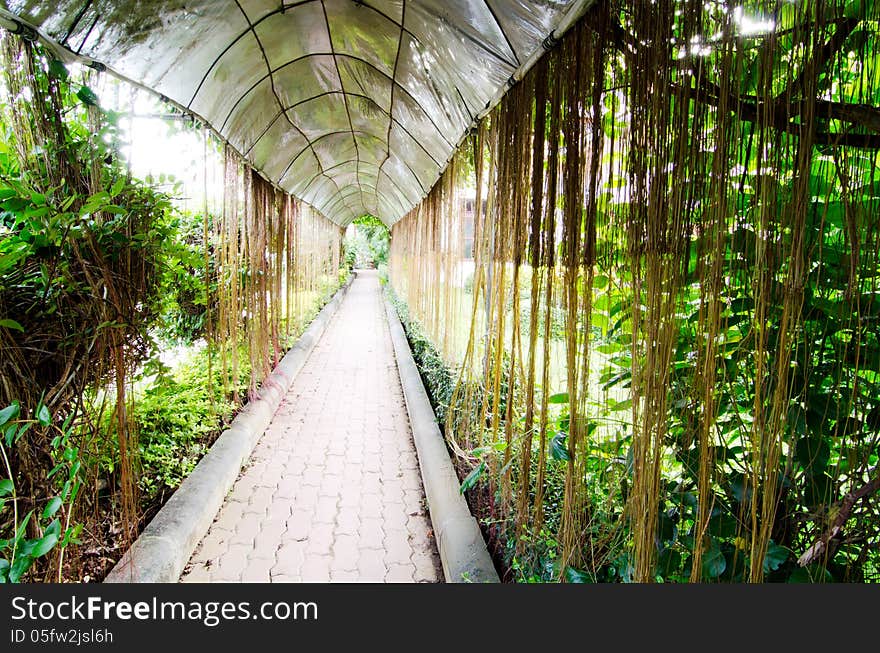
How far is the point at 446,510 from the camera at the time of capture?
8.82ft

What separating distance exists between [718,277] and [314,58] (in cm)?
323

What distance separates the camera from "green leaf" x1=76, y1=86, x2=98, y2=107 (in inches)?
70.4

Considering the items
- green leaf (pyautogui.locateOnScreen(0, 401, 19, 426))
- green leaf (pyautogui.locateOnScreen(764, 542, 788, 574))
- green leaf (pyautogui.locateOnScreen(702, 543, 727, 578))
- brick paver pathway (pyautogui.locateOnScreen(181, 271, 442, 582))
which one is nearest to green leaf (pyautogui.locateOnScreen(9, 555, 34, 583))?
green leaf (pyautogui.locateOnScreen(0, 401, 19, 426))

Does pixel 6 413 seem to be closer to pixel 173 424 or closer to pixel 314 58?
pixel 173 424

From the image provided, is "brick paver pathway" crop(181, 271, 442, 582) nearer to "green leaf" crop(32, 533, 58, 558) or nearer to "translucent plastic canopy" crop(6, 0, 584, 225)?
"green leaf" crop(32, 533, 58, 558)

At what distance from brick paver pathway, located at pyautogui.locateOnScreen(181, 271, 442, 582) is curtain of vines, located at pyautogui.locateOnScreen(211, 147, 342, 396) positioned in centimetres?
73

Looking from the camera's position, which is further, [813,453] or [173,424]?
[173,424]

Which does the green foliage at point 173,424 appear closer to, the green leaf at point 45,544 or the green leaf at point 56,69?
the green leaf at point 45,544

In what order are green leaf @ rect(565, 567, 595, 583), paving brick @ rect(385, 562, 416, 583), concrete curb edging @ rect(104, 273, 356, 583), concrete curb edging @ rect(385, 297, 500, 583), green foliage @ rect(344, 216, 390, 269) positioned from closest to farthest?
green leaf @ rect(565, 567, 595, 583) → concrete curb edging @ rect(104, 273, 356, 583) → concrete curb edging @ rect(385, 297, 500, 583) → paving brick @ rect(385, 562, 416, 583) → green foliage @ rect(344, 216, 390, 269)

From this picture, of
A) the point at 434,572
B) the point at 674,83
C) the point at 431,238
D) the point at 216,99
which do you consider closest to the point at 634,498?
the point at 674,83

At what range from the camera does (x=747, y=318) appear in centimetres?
122

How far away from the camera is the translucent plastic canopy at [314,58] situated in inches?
76.5

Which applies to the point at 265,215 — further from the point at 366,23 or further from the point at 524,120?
the point at 524,120

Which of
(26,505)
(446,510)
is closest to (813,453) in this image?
(446,510)
